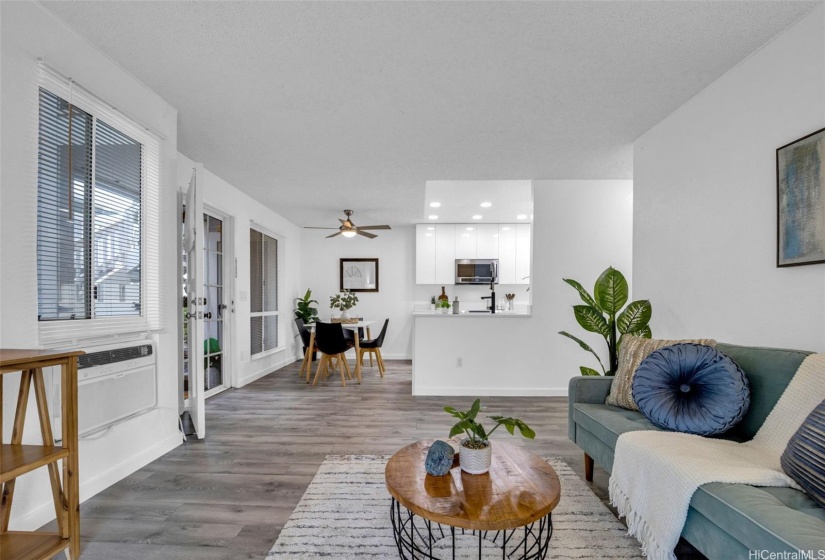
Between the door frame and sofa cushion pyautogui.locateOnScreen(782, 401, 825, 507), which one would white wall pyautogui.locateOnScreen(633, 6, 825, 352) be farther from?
the door frame

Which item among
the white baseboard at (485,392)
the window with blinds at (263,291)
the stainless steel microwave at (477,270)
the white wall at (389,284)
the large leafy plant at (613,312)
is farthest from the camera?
the white wall at (389,284)

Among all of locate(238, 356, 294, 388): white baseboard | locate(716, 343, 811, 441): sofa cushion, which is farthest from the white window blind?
locate(716, 343, 811, 441): sofa cushion

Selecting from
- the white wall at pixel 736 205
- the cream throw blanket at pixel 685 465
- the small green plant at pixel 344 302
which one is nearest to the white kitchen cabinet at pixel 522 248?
the small green plant at pixel 344 302

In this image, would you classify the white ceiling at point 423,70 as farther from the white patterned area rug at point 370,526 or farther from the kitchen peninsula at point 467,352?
the white patterned area rug at point 370,526

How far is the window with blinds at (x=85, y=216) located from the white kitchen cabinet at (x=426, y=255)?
4.66 meters

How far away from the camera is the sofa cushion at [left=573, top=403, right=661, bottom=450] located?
1.94 meters

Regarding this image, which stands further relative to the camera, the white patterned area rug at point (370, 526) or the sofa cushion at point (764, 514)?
the white patterned area rug at point (370, 526)

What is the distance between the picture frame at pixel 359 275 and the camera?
23.6 ft

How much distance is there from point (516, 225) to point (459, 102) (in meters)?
4.29

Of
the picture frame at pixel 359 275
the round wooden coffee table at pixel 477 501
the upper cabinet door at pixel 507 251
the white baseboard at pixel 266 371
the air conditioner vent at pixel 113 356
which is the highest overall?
the upper cabinet door at pixel 507 251

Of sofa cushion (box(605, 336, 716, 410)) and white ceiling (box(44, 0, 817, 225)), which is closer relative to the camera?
white ceiling (box(44, 0, 817, 225))

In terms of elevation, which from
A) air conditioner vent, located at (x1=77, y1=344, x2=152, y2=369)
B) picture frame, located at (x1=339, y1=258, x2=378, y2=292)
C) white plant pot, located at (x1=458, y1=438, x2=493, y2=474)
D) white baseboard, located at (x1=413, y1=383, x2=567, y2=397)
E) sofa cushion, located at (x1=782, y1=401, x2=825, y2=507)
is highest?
picture frame, located at (x1=339, y1=258, x2=378, y2=292)

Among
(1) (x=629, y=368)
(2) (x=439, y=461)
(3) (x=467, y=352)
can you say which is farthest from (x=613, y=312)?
(2) (x=439, y=461)

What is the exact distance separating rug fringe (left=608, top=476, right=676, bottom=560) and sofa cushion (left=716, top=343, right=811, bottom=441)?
0.57 m
